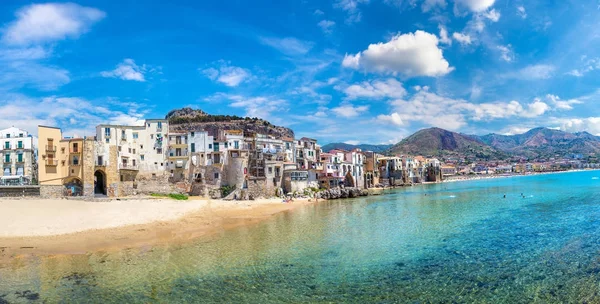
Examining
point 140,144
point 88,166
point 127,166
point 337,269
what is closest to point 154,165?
point 140,144

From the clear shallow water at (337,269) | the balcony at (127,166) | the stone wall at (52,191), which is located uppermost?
the balcony at (127,166)

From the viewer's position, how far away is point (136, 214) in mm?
34406

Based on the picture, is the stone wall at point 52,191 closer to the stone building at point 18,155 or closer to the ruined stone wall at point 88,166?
the ruined stone wall at point 88,166

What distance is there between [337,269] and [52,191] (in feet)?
143

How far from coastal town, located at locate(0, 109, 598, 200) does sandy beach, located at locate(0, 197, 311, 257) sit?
8.43m

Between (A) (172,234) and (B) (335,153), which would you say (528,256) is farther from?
(B) (335,153)

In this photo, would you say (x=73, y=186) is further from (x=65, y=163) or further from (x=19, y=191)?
(x=19, y=191)

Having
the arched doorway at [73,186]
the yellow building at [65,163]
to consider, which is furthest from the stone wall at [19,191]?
the arched doorway at [73,186]

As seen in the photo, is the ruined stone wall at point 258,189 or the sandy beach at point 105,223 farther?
the ruined stone wall at point 258,189

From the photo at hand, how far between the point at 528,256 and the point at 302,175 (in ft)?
161

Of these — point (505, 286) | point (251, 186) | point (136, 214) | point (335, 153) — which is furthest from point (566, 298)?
point (335, 153)

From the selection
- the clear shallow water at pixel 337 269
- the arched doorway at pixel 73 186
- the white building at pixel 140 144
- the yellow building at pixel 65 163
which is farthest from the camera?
the white building at pixel 140 144

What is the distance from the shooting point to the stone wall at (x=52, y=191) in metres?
44.2

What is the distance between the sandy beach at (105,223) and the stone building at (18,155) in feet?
44.4
